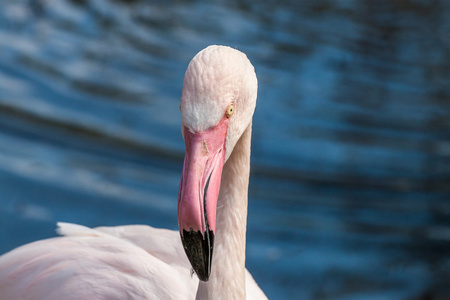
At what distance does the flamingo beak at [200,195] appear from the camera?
1.53 meters

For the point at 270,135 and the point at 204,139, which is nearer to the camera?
the point at 204,139

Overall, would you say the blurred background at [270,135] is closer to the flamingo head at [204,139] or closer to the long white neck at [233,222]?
the long white neck at [233,222]

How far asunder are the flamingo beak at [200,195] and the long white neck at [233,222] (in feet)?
1.03

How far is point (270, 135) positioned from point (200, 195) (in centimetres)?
287

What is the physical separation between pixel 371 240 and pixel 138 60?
242 cm

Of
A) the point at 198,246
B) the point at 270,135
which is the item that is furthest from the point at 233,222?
the point at 270,135

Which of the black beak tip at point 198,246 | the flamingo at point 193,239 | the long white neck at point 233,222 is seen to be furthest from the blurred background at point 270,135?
the black beak tip at point 198,246

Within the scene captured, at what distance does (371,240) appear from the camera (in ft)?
12.3

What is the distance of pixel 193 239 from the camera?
1547 millimetres

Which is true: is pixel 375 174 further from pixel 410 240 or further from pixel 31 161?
pixel 31 161

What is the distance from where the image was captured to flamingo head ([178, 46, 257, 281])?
154 centimetres

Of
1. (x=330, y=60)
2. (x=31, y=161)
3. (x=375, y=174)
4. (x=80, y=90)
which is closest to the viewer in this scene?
(x=31, y=161)

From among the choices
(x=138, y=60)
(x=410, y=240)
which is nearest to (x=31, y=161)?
(x=138, y=60)

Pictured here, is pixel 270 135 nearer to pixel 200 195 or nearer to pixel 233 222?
pixel 233 222
